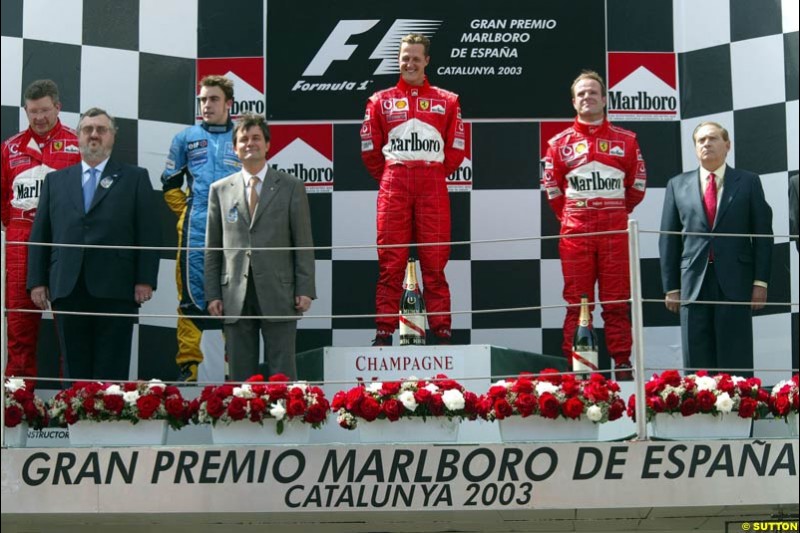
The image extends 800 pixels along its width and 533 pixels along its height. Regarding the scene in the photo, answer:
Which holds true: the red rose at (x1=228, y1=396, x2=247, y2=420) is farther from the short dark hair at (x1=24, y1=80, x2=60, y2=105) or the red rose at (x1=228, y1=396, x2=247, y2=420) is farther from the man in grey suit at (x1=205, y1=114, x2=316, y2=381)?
the short dark hair at (x1=24, y1=80, x2=60, y2=105)

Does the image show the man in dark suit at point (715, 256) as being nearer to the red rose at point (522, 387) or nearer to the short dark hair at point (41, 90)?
the red rose at point (522, 387)

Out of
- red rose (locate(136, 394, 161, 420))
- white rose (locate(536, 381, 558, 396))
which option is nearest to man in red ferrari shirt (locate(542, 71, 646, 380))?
white rose (locate(536, 381, 558, 396))

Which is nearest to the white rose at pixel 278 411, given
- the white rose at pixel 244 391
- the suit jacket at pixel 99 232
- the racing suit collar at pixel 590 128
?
the white rose at pixel 244 391

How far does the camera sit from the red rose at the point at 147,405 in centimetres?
487

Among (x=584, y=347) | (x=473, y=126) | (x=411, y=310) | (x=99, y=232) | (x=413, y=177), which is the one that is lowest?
(x=584, y=347)

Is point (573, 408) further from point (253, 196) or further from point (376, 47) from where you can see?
point (376, 47)

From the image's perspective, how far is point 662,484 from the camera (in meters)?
4.60

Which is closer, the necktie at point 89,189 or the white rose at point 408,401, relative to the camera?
the white rose at point 408,401

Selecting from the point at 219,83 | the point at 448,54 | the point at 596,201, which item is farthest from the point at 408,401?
the point at 448,54

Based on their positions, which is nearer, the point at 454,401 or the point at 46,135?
the point at 454,401

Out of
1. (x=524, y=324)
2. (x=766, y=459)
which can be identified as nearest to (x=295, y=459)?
(x=766, y=459)

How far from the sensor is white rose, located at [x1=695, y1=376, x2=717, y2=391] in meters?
4.84

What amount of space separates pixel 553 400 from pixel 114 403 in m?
1.58

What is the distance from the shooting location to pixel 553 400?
187 inches
